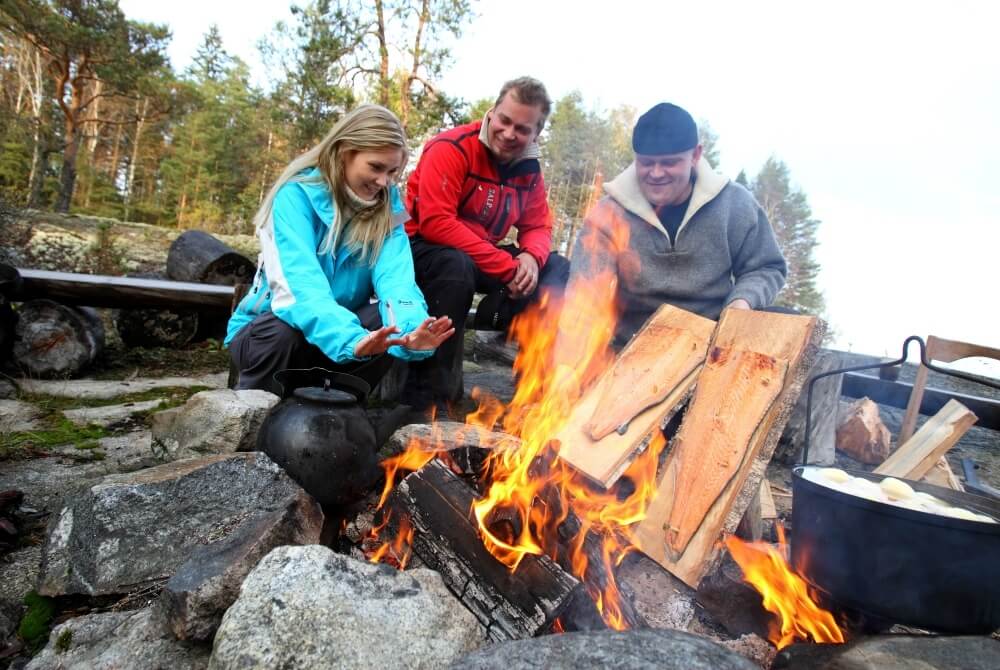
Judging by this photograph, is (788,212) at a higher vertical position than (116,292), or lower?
higher

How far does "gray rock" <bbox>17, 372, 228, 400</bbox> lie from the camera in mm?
3623

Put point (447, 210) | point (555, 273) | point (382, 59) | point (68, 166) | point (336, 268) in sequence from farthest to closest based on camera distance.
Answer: point (68, 166), point (382, 59), point (555, 273), point (447, 210), point (336, 268)

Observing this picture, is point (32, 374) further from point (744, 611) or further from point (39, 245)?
point (39, 245)

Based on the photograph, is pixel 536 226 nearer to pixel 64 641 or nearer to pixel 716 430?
pixel 716 430

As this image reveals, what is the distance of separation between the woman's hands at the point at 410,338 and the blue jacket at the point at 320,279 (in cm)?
7

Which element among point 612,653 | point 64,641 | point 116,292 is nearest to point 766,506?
point 612,653

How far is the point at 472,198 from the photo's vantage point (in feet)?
11.8

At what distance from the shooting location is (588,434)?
241cm

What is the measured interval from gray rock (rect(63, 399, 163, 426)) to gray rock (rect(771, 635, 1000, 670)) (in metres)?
3.42

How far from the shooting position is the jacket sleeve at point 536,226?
386cm

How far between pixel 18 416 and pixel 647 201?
3.83 metres

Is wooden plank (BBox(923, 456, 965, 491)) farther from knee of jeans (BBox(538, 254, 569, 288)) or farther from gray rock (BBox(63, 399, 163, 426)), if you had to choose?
gray rock (BBox(63, 399, 163, 426))

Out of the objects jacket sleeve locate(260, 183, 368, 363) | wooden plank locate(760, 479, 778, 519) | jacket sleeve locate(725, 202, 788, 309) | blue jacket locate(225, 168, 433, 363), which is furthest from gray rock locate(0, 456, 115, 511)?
jacket sleeve locate(725, 202, 788, 309)

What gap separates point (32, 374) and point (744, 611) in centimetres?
472
